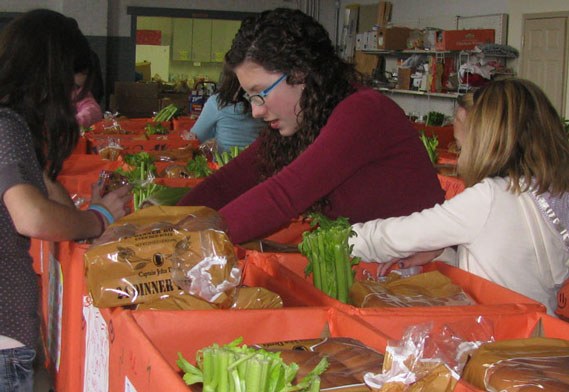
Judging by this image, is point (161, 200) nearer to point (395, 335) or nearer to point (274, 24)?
point (274, 24)

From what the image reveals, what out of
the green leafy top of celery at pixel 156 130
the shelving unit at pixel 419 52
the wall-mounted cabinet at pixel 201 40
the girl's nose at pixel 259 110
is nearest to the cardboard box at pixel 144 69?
the wall-mounted cabinet at pixel 201 40

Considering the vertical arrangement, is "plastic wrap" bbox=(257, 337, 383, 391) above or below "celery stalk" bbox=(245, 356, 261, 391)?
below

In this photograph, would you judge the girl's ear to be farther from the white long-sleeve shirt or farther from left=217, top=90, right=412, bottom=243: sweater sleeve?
the white long-sleeve shirt

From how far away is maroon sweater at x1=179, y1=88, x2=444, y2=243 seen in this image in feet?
6.63

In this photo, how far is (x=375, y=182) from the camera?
226cm

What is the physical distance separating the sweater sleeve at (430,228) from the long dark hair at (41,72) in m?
0.87

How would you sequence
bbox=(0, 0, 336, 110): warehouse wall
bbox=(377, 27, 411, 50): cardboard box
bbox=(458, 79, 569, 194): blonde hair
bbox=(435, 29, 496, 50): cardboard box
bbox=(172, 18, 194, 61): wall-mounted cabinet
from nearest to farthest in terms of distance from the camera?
bbox=(458, 79, 569, 194): blonde hair → bbox=(435, 29, 496, 50): cardboard box → bbox=(377, 27, 411, 50): cardboard box → bbox=(0, 0, 336, 110): warehouse wall → bbox=(172, 18, 194, 61): wall-mounted cabinet

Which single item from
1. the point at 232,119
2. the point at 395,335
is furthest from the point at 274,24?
the point at 232,119

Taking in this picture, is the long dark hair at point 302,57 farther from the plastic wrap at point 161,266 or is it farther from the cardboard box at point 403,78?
the cardboard box at point 403,78

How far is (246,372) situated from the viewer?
3.64ft

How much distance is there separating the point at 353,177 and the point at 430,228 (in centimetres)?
28

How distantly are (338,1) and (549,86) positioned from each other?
273 inches

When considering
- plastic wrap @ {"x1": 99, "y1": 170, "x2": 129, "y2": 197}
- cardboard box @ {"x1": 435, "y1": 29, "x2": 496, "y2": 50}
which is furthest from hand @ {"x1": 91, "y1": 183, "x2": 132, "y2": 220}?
cardboard box @ {"x1": 435, "y1": 29, "x2": 496, "y2": 50}

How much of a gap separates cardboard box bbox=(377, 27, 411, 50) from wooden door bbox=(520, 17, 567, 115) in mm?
2839
